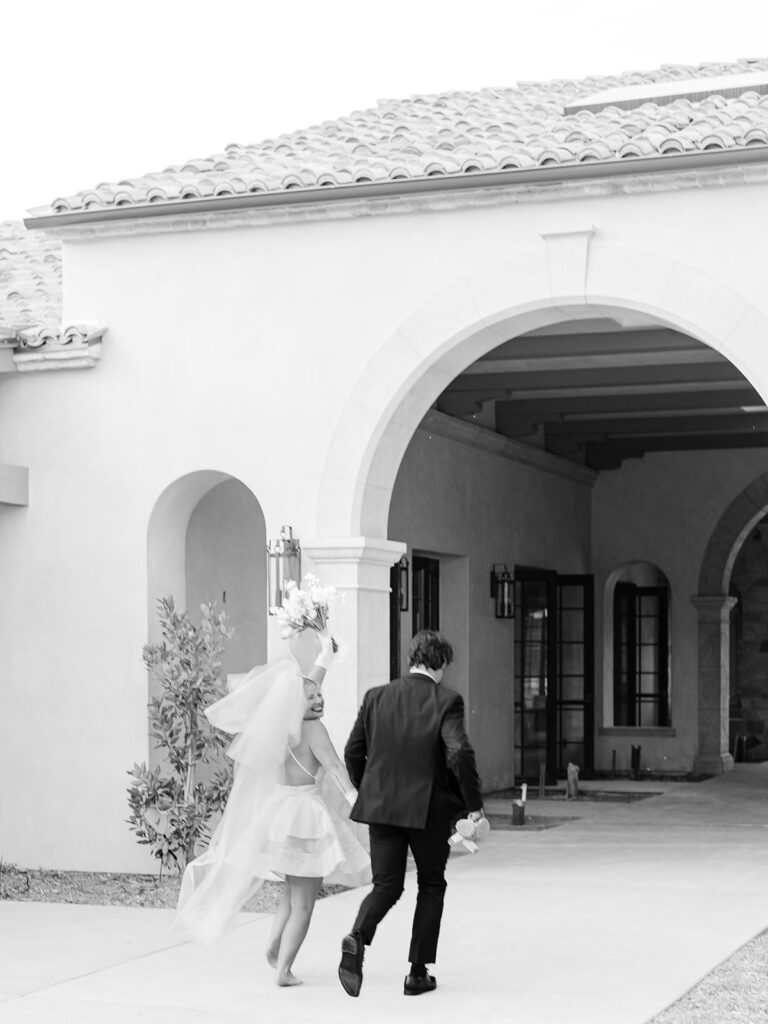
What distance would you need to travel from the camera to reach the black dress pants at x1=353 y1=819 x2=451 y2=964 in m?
6.35

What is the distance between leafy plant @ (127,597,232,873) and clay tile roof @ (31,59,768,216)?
9.54 ft

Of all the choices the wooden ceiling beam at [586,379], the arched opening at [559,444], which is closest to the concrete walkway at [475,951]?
the arched opening at [559,444]

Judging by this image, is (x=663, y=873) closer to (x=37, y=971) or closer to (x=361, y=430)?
(x=361, y=430)

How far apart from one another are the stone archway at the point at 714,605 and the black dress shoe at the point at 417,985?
12.7 m

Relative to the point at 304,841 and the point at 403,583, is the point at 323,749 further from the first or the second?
the point at 403,583

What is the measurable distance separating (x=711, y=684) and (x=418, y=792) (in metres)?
13.1

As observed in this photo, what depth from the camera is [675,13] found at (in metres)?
29.3

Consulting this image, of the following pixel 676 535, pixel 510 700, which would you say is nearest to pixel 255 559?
pixel 510 700

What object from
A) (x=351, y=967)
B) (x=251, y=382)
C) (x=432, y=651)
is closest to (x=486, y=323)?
(x=251, y=382)

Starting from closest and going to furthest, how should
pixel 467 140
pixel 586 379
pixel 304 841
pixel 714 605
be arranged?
pixel 304 841 < pixel 467 140 < pixel 586 379 < pixel 714 605

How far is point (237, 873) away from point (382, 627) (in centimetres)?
389

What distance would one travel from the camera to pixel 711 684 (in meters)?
18.8

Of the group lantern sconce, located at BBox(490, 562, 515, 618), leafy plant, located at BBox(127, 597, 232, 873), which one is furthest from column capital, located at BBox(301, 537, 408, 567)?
lantern sconce, located at BBox(490, 562, 515, 618)

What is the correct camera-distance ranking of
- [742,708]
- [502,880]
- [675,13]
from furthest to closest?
[675,13], [742,708], [502,880]
